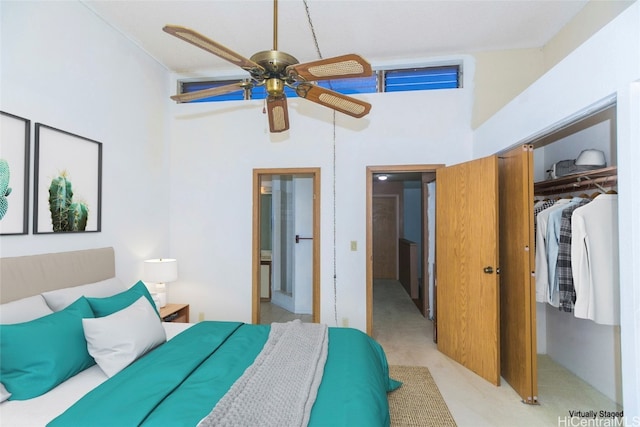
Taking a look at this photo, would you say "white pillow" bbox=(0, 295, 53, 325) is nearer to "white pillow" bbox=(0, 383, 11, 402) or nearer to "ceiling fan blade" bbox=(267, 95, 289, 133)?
"white pillow" bbox=(0, 383, 11, 402)

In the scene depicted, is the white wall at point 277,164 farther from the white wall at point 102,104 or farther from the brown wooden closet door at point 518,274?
the brown wooden closet door at point 518,274

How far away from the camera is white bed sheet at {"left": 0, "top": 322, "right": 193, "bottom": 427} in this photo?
1.40m

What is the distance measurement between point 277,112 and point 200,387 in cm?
165

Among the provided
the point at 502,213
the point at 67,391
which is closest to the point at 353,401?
the point at 67,391

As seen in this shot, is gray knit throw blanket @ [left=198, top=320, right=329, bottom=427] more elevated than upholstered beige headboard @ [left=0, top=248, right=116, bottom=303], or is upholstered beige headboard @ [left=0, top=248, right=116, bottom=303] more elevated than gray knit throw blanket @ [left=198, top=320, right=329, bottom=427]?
upholstered beige headboard @ [left=0, top=248, right=116, bottom=303]

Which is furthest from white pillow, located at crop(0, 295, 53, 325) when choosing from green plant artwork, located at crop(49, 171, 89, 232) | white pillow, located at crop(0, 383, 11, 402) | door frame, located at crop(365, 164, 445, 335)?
door frame, located at crop(365, 164, 445, 335)

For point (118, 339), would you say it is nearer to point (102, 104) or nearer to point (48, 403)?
point (48, 403)

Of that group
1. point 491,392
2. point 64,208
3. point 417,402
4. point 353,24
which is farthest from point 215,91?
point 491,392

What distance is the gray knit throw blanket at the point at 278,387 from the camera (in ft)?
4.32

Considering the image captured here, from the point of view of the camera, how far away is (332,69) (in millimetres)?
1576

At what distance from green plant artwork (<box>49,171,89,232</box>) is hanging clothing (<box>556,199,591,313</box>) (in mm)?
3798

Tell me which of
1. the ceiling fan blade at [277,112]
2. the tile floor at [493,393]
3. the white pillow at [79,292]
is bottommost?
the tile floor at [493,393]

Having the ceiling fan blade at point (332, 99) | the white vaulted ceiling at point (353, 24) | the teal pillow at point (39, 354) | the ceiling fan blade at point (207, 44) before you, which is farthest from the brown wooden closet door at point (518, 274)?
the teal pillow at point (39, 354)

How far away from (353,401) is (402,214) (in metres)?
6.41
